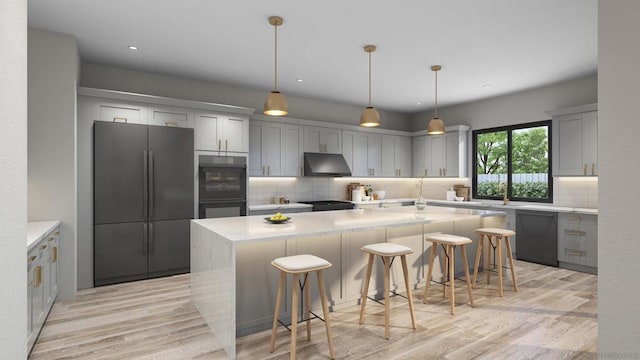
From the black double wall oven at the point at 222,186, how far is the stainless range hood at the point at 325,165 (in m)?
1.34

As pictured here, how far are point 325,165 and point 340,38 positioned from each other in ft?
9.32

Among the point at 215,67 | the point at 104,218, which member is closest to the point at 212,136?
the point at 215,67

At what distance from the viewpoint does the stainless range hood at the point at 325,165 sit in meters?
6.11

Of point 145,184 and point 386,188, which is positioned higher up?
point 145,184

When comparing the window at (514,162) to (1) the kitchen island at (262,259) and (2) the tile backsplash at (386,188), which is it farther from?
(1) the kitchen island at (262,259)

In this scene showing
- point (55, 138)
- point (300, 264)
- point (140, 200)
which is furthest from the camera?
point (140, 200)

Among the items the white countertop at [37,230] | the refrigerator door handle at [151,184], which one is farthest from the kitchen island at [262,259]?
the refrigerator door handle at [151,184]

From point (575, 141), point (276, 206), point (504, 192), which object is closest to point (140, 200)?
point (276, 206)

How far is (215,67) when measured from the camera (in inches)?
185

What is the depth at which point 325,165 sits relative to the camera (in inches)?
247

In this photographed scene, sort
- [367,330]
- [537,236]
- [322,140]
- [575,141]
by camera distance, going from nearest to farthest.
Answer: [367,330] < [575,141] < [537,236] < [322,140]

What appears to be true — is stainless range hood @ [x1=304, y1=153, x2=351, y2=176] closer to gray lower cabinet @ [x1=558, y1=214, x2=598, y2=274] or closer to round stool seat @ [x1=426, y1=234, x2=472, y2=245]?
round stool seat @ [x1=426, y1=234, x2=472, y2=245]

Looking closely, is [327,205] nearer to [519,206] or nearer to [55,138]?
[519,206]

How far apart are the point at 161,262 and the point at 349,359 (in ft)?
10.1
